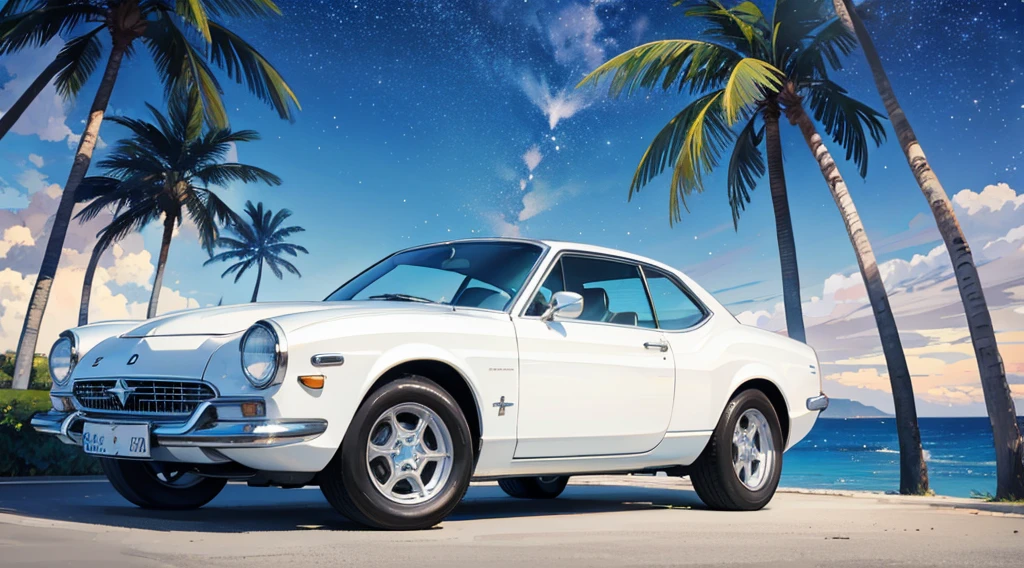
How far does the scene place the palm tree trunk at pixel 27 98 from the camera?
20.2 metres

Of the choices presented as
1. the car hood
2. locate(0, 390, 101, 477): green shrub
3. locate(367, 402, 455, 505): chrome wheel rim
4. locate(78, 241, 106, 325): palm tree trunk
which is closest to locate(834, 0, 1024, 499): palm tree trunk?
the car hood

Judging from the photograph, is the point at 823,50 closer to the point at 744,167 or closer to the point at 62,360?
the point at 744,167

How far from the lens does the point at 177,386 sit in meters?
5.10

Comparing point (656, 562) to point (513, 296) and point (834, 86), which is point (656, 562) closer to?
point (513, 296)

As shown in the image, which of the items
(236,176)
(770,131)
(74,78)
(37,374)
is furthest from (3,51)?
(37,374)

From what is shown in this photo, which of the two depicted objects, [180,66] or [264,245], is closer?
[180,66]

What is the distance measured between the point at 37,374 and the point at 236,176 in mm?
10015

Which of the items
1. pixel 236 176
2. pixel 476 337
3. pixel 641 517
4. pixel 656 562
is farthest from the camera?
pixel 236 176

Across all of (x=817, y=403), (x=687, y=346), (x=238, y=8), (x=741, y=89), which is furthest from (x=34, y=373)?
(x=687, y=346)

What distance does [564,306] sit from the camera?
575 cm

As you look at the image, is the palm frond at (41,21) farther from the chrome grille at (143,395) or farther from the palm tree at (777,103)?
the chrome grille at (143,395)

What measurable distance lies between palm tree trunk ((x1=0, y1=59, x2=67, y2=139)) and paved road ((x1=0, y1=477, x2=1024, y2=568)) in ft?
47.1

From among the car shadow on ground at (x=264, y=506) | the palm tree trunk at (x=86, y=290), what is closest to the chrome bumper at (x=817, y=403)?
the car shadow on ground at (x=264, y=506)

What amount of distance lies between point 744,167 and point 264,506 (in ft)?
48.7
